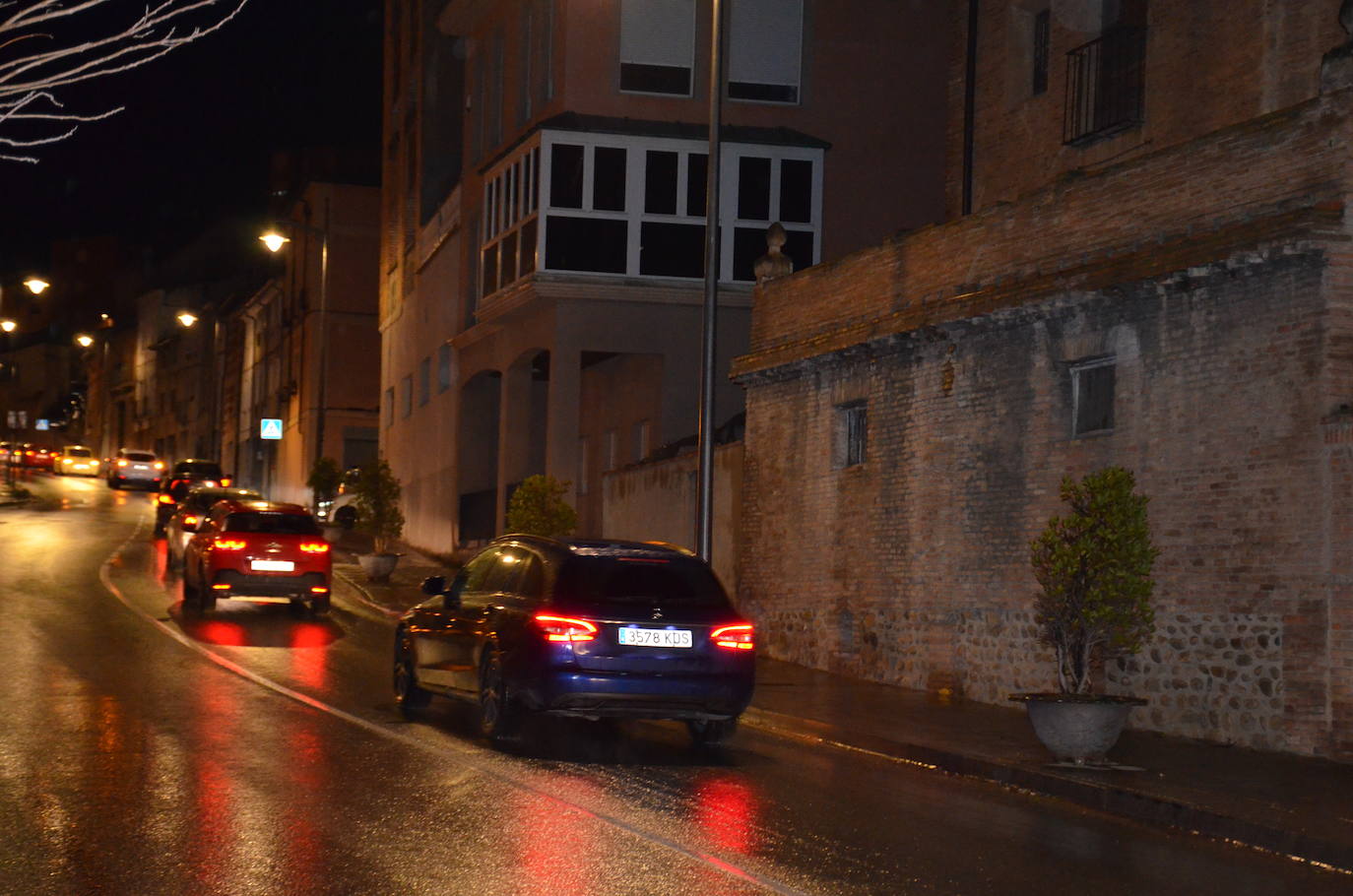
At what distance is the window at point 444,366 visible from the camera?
41.8m

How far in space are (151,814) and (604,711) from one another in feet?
14.1

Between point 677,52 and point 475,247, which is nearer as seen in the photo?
point 677,52

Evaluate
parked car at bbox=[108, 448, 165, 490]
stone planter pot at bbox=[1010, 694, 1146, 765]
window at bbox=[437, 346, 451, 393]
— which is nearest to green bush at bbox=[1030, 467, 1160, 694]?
stone planter pot at bbox=[1010, 694, 1146, 765]

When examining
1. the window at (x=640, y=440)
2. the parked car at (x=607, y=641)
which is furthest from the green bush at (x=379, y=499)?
the parked car at (x=607, y=641)

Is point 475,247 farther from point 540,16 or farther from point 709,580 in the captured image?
point 709,580

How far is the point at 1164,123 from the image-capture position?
19750 millimetres

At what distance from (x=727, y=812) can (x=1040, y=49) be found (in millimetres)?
15298

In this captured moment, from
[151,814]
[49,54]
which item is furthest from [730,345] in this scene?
[49,54]

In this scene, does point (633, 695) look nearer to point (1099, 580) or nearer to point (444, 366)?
point (1099, 580)

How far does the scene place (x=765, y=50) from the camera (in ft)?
103

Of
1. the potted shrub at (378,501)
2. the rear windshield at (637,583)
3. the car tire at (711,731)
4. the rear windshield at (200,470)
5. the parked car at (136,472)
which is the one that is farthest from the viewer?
the parked car at (136,472)

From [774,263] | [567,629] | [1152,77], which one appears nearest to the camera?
[567,629]

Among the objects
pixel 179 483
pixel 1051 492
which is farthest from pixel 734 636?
pixel 179 483

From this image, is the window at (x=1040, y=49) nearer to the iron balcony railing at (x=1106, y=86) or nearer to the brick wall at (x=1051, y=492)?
the iron balcony railing at (x=1106, y=86)
